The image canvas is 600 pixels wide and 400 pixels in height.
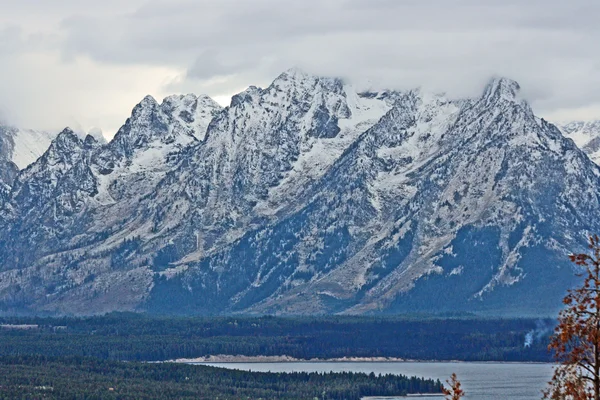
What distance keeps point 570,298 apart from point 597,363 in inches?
147

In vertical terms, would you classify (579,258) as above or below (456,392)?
above

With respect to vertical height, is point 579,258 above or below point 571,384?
above

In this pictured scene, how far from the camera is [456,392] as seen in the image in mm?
76125

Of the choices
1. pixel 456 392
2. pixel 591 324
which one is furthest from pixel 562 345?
pixel 456 392

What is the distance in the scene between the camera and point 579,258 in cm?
7175

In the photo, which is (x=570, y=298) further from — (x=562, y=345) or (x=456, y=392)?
(x=456, y=392)

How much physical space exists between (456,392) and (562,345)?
6.86 m

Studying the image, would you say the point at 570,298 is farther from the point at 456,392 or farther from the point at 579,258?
the point at 456,392

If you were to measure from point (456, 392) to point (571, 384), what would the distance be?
19.8 ft

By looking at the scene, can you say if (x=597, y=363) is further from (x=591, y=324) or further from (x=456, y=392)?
(x=456, y=392)

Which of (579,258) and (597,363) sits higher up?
(579,258)

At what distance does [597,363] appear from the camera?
2867 inches

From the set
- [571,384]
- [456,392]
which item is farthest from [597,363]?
[456,392]

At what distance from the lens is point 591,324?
72750 mm
